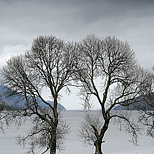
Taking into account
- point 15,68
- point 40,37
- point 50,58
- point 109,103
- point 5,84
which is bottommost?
point 109,103

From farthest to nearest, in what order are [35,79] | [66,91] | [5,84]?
[66,91]
[35,79]
[5,84]

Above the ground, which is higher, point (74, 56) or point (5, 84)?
point (74, 56)

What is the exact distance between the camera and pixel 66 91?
63.1ft

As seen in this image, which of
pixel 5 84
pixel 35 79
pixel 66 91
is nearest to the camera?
pixel 5 84

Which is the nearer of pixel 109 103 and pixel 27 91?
pixel 27 91

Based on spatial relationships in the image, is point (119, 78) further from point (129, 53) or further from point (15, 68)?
point (15, 68)

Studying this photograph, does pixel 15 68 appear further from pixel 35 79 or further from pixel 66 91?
pixel 66 91

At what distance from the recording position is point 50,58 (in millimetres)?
18344

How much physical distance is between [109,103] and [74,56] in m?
5.18

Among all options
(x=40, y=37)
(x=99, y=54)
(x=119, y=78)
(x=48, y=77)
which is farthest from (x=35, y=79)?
(x=119, y=78)

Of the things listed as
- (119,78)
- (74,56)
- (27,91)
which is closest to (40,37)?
(74,56)

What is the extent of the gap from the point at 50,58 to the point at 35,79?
232 cm

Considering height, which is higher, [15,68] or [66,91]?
[15,68]

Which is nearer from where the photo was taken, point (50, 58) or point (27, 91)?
point (27, 91)
